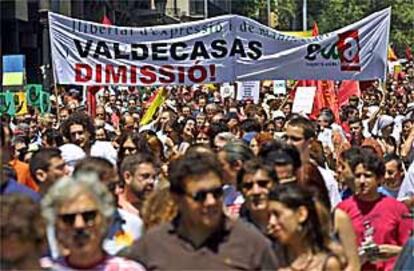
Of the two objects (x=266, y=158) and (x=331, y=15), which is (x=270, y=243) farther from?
(x=331, y=15)

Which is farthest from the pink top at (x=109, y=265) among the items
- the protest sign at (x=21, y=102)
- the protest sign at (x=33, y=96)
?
the protest sign at (x=33, y=96)

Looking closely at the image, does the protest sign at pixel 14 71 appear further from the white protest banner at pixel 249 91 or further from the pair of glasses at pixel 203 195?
the pair of glasses at pixel 203 195

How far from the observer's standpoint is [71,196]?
17.4ft

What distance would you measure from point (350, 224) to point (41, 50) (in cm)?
4413

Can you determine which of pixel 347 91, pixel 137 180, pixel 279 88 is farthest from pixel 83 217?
pixel 279 88

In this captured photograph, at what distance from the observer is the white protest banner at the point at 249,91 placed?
2394cm

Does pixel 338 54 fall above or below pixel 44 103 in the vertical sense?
above

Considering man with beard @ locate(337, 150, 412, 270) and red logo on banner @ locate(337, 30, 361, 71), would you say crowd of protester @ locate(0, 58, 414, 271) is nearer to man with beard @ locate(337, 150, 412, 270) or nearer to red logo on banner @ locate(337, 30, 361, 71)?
man with beard @ locate(337, 150, 412, 270)

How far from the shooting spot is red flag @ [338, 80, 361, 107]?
20641 mm

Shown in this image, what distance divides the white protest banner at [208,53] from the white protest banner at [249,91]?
25.5 ft

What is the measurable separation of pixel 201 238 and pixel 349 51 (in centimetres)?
1071

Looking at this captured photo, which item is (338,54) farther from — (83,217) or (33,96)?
(83,217)

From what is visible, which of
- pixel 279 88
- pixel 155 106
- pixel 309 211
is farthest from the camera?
pixel 279 88

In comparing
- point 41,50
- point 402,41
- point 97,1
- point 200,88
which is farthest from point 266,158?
point 402,41
